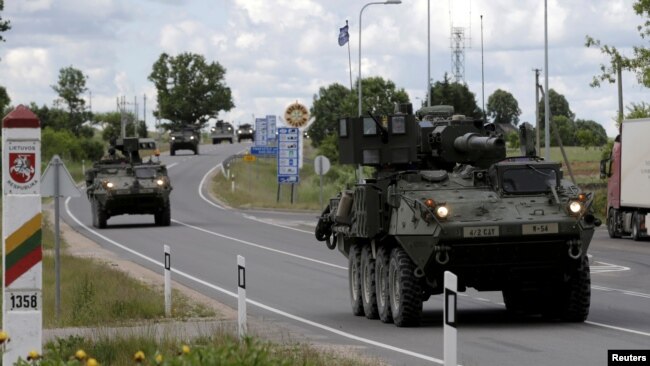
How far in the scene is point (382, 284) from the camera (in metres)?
20.9

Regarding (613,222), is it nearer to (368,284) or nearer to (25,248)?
(368,284)

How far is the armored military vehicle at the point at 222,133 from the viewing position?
160375mm

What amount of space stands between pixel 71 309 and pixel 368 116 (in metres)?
5.44

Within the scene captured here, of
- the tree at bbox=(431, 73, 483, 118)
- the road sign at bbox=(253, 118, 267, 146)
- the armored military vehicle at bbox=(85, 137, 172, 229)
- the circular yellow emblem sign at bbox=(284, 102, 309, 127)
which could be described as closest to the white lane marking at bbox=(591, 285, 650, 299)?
the armored military vehicle at bbox=(85, 137, 172, 229)

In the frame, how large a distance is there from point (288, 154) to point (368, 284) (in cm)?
4248

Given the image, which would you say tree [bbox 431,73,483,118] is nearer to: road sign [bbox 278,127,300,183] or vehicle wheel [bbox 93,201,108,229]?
road sign [bbox 278,127,300,183]

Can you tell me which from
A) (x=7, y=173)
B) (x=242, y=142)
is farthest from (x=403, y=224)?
(x=242, y=142)

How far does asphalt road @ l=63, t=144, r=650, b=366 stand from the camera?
1736cm

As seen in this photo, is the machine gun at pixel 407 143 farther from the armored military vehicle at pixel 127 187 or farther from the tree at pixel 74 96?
the tree at pixel 74 96

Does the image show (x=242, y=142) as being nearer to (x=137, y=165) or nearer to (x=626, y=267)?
(x=137, y=165)

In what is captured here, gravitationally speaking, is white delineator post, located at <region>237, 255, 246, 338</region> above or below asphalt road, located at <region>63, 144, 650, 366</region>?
above

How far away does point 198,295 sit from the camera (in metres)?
27.5

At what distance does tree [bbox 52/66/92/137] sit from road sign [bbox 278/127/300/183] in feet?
304

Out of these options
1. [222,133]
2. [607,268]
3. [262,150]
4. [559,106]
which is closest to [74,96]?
[222,133]
